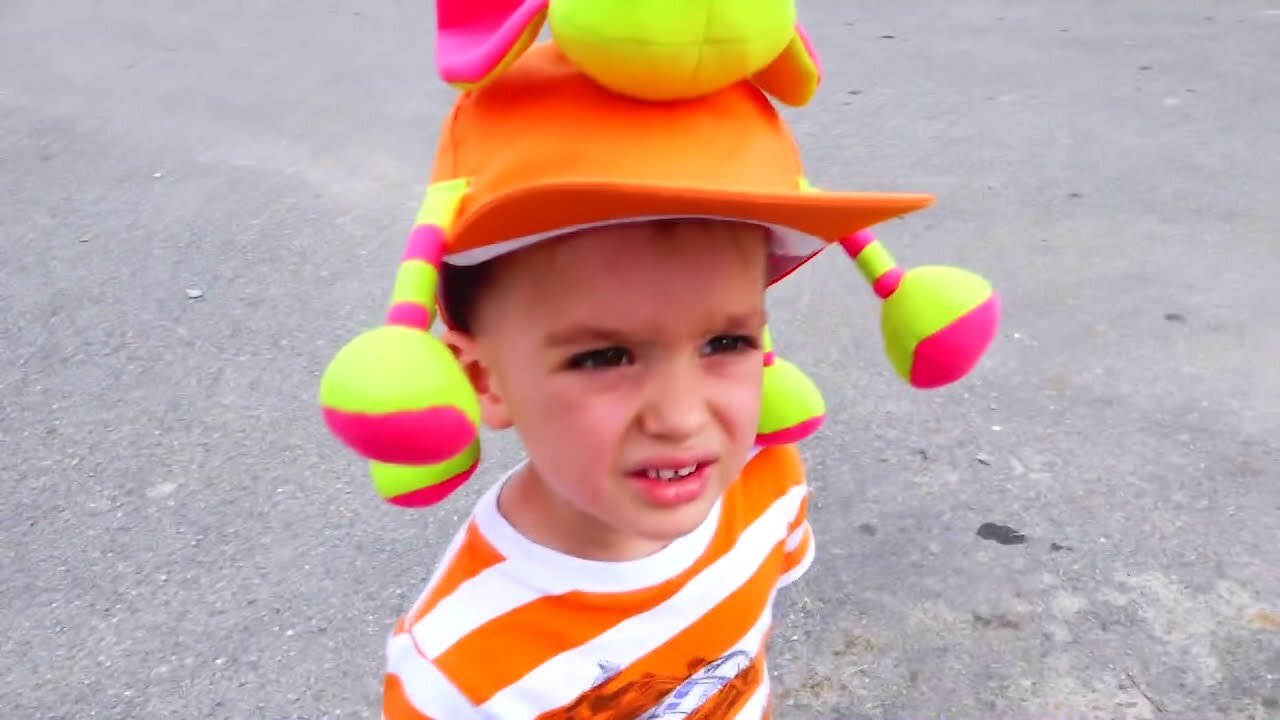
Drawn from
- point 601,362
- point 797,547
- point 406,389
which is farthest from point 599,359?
point 797,547

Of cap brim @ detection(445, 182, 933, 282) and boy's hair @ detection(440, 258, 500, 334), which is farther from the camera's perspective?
boy's hair @ detection(440, 258, 500, 334)

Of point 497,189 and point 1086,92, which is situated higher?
point 497,189

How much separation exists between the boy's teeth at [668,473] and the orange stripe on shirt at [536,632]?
0.20 meters

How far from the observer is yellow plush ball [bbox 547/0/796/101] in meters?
0.95

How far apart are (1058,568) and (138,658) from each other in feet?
6.13

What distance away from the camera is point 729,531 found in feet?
4.51

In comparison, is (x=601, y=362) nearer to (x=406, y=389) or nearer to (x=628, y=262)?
(x=628, y=262)

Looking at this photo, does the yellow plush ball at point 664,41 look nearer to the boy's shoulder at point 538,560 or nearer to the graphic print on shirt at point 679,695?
the boy's shoulder at point 538,560

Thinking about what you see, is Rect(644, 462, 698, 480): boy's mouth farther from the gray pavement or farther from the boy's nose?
the gray pavement

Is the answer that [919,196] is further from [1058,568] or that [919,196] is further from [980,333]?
[1058,568]

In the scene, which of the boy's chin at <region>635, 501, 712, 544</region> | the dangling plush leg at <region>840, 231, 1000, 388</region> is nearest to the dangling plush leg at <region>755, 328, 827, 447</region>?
the dangling plush leg at <region>840, 231, 1000, 388</region>

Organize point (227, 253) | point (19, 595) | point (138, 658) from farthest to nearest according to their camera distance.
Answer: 1. point (227, 253)
2. point (19, 595)
3. point (138, 658)

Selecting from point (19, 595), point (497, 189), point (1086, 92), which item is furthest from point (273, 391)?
point (1086, 92)

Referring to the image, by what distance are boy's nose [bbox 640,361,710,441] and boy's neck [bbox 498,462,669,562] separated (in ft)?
0.65
